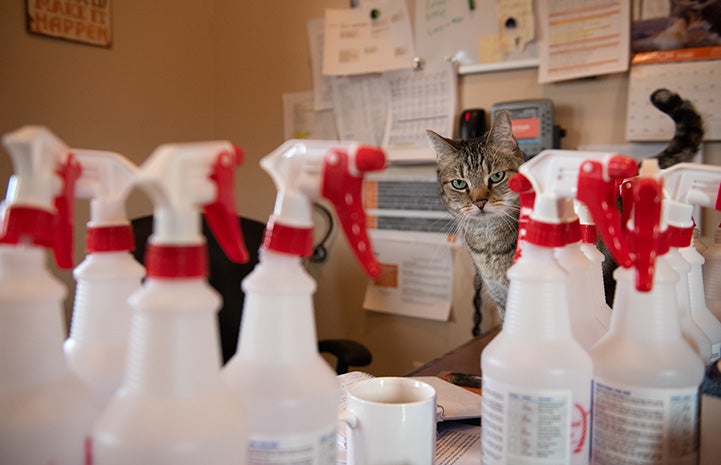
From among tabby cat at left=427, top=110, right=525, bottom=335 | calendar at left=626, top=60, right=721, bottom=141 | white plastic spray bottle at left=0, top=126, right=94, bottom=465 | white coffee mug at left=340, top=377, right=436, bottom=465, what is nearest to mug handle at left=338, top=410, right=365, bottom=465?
white coffee mug at left=340, top=377, right=436, bottom=465

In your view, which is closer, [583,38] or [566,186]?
[566,186]

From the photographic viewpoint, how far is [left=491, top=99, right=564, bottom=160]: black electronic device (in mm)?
1364

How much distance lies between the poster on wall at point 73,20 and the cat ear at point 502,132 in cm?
113

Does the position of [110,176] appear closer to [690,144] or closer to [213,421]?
[213,421]

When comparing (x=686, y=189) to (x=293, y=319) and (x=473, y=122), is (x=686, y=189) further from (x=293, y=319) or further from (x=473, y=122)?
(x=473, y=122)

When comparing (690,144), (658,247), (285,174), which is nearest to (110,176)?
(285,174)

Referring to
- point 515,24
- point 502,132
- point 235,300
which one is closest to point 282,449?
point 502,132

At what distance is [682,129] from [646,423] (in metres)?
0.96

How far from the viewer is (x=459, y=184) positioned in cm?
126

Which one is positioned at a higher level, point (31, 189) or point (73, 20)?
point (73, 20)

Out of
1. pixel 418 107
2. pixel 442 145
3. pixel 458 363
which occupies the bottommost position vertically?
pixel 458 363

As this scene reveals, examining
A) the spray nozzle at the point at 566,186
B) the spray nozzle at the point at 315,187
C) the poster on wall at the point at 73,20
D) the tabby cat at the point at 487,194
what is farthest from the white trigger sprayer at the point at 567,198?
the poster on wall at the point at 73,20

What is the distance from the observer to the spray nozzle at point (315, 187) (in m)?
0.37

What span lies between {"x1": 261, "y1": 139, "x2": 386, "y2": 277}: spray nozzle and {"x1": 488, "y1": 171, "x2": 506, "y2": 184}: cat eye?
866 millimetres
